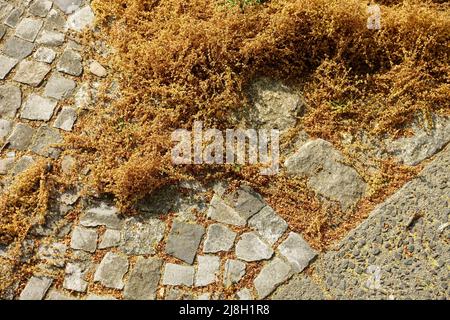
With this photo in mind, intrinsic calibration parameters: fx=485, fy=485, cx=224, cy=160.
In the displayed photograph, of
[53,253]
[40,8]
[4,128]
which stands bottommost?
[53,253]

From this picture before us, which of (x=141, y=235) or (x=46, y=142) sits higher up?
(x=46, y=142)

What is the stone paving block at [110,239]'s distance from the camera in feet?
15.0

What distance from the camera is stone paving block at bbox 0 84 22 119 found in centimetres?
524

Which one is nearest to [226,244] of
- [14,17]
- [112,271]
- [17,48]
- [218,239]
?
[218,239]

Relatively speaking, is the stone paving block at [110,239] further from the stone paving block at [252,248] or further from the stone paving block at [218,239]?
the stone paving block at [252,248]

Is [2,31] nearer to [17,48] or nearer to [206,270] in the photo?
[17,48]

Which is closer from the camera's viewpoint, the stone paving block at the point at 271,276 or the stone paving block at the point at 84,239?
the stone paving block at the point at 271,276

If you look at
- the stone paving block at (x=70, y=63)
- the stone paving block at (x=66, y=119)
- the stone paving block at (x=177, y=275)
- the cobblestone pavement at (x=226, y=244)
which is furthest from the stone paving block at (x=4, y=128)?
the stone paving block at (x=177, y=275)

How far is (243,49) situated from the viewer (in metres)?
5.34

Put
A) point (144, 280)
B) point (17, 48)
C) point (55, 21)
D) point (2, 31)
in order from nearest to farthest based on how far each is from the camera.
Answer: point (144, 280)
point (17, 48)
point (2, 31)
point (55, 21)

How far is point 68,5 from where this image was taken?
6016mm

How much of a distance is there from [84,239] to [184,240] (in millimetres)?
948

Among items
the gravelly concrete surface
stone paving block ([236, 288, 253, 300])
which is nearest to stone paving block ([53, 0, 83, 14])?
stone paving block ([236, 288, 253, 300])

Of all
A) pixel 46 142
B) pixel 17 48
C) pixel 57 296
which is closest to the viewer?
pixel 57 296
